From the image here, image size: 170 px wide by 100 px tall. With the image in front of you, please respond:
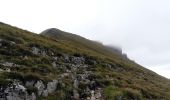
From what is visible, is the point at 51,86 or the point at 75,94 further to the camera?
the point at 75,94

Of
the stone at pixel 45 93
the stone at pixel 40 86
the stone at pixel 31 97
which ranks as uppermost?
the stone at pixel 40 86

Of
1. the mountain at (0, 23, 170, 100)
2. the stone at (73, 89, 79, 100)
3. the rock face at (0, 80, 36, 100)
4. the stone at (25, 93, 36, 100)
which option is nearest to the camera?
the rock face at (0, 80, 36, 100)

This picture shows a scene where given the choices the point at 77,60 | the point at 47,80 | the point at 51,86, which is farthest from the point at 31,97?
the point at 77,60

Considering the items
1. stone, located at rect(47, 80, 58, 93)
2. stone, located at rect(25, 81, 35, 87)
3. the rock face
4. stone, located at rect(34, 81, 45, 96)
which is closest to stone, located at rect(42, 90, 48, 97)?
stone, located at rect(34, 81, 45, 96)

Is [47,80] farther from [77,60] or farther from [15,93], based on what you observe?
[77,60]

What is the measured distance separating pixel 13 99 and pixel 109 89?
496 inches

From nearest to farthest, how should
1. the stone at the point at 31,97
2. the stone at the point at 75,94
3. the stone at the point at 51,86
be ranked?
the stone at the point at 31,97
the stone at the point at 51,86
the stone at the point at 75,94

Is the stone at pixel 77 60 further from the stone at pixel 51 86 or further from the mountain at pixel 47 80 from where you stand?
the stone at pixel 51 86

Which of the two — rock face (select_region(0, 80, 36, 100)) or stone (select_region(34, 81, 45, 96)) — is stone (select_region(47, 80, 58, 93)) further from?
rock face (select_region(0, 80, 36, 100))

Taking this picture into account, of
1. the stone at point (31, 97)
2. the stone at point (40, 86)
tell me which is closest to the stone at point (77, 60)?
the stone at point (40, 86)

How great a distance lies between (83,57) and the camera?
166 feet

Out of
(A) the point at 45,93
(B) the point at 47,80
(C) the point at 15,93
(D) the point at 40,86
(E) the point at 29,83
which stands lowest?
(C) the point at 15,93

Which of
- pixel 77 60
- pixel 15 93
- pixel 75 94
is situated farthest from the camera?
pixel 77 60

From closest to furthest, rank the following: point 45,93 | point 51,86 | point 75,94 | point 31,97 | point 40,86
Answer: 1. point 31,97
2. point 45,93
3. point 40,86
4. point 51,86
5. point 75,94
